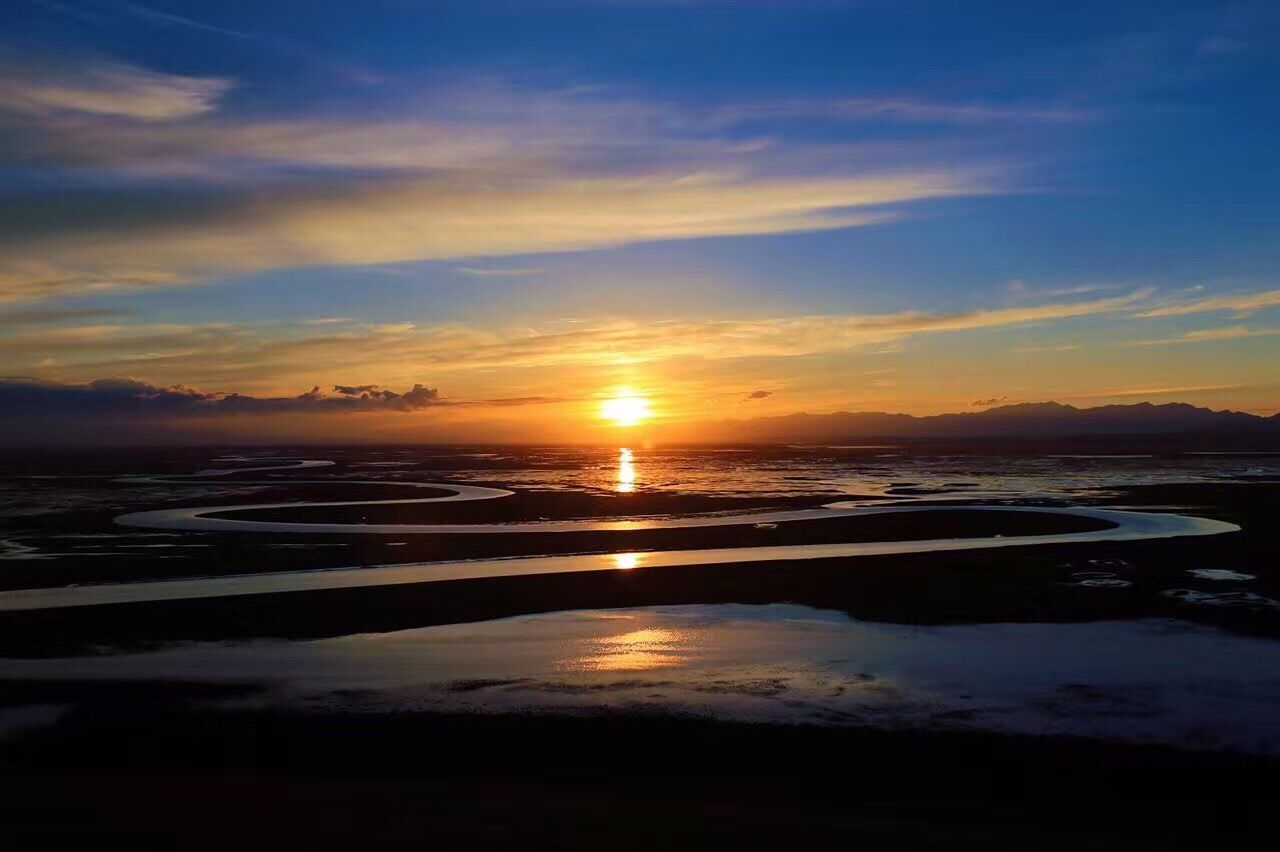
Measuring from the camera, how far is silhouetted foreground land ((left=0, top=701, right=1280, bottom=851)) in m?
9.65

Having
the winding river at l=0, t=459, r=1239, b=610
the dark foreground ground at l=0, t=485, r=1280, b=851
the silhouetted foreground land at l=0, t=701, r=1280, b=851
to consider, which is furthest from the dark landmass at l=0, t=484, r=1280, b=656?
the silhouetted foreground land at l=0, t=701, r=1280, b=851

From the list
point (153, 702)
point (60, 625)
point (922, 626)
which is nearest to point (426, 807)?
point (153, 702)

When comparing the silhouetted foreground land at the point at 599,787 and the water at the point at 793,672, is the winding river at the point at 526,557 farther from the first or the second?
the silhouetted foreground land at the point at 599,787

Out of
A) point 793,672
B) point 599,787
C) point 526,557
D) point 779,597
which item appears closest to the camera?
point 599,787

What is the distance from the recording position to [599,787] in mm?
10938

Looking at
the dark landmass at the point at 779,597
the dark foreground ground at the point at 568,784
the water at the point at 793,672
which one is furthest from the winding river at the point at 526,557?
the dark foreground ground at the point at 568,784

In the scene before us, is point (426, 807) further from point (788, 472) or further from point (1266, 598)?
point (788, 472)

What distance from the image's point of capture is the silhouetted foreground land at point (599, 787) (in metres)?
9.65

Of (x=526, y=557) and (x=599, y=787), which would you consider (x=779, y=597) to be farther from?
(x=599, y=787)

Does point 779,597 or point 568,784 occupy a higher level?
point 779,597

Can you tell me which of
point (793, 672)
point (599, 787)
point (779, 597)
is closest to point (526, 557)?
point (779, 597)

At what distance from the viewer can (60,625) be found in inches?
773

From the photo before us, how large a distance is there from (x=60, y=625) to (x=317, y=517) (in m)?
24.1

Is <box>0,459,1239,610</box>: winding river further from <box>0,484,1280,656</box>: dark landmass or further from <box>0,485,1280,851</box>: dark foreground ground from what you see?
<box>0,485,1280,851</box>: dark foreground ground
